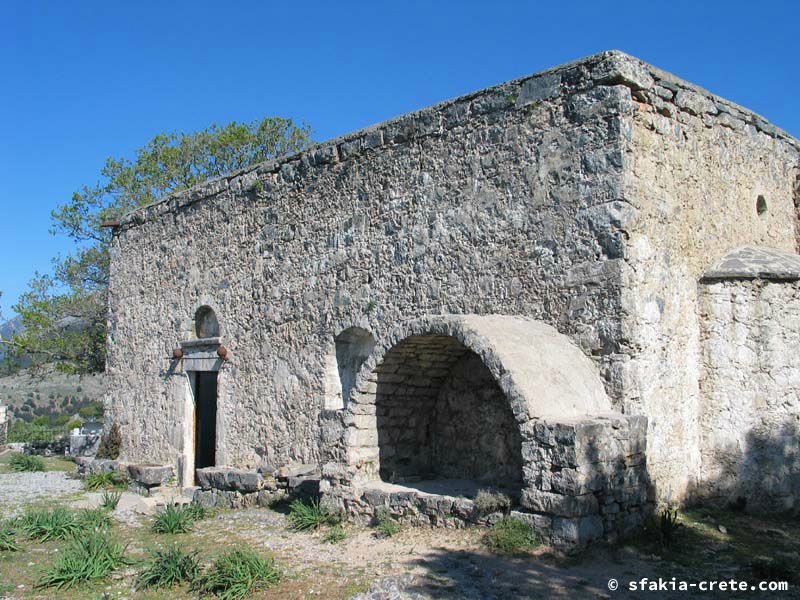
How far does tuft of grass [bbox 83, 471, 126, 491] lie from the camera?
11875mm

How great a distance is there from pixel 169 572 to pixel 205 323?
6.43m

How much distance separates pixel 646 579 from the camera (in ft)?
17.0

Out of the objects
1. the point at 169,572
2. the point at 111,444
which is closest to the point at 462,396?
the point at 169,572

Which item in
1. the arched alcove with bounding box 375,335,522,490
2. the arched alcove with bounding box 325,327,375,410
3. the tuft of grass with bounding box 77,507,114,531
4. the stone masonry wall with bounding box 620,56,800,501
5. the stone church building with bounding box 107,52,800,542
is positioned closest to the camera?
the stone church building with bounding box 107,52,800,542

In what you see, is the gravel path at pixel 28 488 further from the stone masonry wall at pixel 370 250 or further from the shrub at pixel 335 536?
the shrub at pixel 335 536

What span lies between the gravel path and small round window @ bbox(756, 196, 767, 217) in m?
9.55

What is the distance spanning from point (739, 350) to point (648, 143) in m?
2.20

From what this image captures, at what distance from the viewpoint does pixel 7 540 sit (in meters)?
7.20

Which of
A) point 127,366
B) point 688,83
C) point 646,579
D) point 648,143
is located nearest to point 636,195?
point 648,143

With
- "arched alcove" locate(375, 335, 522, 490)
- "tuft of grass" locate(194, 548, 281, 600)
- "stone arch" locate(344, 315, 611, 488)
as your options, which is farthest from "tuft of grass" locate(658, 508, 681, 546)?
"tuft of grass" locate(194, 548, 281, 600)

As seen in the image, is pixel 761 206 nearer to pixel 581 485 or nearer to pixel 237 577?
pixel 581 485

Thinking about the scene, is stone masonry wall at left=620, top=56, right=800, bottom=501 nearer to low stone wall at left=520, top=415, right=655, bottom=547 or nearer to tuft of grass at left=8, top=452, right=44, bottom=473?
low stone wall at left=520, top=415, right=655, bottom=547

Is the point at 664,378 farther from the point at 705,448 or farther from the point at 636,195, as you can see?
the point at 636,195

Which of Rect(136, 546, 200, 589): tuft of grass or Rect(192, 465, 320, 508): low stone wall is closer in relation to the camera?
Rect(136, 546, 200, 589): tuft of grass
